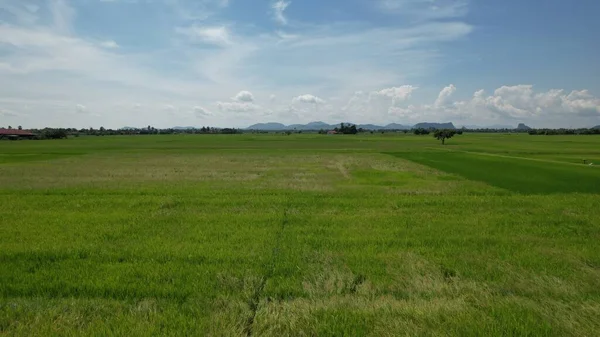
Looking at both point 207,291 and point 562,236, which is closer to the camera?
point 207,291

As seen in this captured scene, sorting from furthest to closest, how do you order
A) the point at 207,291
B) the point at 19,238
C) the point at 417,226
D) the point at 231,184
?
1. the point at 231,184
2. the point at 417,226
3. the point at 19,238
4. the point at 207,291

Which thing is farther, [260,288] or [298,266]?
[298,266]

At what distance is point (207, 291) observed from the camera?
735 cm

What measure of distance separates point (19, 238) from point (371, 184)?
19.2m

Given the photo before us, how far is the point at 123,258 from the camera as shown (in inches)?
367

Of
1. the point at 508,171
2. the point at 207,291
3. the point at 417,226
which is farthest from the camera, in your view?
the point at 508,171

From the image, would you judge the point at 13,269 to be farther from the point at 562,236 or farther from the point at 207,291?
the point at 562,236

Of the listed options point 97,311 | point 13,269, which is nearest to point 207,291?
point 97,311

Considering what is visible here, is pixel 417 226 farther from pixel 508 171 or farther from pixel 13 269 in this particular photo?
pixel 508 171

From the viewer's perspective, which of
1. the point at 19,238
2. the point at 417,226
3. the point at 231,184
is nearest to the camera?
the point at 19,238

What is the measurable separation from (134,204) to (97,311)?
10782 mm

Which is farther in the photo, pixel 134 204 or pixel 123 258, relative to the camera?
pixel 134 204

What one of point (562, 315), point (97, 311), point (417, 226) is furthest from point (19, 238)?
point (562, 315)

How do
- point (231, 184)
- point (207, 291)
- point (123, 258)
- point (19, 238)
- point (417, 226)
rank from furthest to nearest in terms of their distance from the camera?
point (231, 184), point (417, 226), point (19, 238), point (123, 258), point (207, 291)
